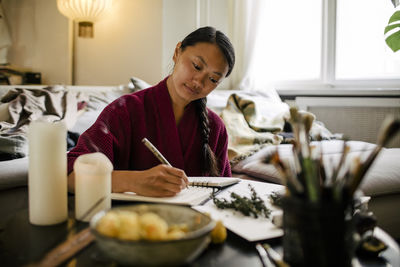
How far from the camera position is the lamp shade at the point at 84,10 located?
3.04 m

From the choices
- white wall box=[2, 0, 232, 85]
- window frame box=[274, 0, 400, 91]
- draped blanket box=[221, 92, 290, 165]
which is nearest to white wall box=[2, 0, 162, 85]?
white wall box=[2, 0, 232, 85]

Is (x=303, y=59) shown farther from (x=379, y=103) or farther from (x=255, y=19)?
(x=379, y=103)

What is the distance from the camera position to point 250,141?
2.21m

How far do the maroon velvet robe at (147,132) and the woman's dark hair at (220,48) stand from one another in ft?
0.08

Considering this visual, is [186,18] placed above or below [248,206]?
above

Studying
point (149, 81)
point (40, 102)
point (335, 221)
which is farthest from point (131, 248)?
point (149, 81)

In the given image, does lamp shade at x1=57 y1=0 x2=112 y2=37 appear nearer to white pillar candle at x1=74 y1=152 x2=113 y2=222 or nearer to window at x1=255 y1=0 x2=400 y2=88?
window at x1=255 y1=0 x2=400 y2=88

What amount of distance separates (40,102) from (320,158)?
1919 mm

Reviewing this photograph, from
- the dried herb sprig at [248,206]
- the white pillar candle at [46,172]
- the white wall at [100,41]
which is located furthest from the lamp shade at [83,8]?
the dried herb sprig at [248,206]

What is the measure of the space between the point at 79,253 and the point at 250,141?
169cm

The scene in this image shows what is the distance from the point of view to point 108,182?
2.50ft

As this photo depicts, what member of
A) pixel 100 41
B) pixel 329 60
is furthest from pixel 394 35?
pixel 100 41

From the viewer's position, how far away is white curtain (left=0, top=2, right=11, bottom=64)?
3.34 meters

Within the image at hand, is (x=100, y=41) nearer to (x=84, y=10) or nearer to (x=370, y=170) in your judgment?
(x=84, y=10)
